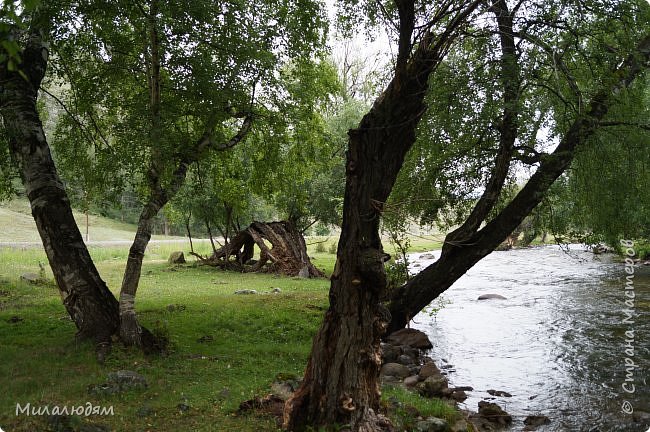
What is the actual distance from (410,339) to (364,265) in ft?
26.4

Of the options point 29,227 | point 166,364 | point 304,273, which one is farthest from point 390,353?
point 29,227

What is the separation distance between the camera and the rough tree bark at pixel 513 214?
9.91 metres

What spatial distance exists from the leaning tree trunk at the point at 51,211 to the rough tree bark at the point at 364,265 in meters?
5.06

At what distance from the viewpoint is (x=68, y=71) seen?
11.6 metres

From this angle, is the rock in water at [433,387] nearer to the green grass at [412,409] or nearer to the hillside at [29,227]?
the green grass at [412,409]

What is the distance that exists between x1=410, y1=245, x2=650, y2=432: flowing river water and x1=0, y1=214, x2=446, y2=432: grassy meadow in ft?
9.14

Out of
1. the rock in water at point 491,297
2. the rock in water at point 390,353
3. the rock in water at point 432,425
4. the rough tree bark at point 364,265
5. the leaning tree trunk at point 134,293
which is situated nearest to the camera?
the rough tree bark at point 364,265

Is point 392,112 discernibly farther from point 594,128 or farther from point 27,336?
point 27,336

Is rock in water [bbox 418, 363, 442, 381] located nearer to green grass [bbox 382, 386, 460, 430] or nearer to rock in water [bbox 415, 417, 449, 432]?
green grass [bbox 382, 386, 460, 430]

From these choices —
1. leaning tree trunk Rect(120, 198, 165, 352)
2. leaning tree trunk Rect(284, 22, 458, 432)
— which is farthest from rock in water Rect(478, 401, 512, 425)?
leaning tree trunk Rect(120, 198, 165, 352)

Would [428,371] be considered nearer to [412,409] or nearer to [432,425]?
[412,409]

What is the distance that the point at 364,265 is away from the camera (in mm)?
6242

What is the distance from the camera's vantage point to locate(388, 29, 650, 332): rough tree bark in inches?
390

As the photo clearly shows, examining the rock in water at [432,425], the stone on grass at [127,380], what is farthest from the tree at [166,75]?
the rock in water at [432,425]
